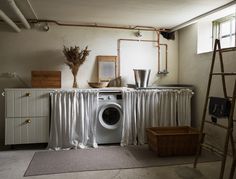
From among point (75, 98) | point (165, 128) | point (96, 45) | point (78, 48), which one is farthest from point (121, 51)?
point (165, 128)

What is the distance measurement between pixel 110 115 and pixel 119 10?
168cm

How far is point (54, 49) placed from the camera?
4.07 m

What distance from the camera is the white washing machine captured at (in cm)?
364

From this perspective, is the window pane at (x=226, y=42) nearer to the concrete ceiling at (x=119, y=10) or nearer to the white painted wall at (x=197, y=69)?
the white painted wall at (x=197, y=69)

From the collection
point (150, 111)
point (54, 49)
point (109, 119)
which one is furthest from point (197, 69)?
point (54, 49)

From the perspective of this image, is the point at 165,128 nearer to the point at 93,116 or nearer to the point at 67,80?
the point at 93,116

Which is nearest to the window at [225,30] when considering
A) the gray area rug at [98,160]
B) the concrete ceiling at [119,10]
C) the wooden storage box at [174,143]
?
the concrete ceiling at [119,10]

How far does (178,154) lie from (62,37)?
278 centimetres

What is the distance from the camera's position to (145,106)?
3.78m

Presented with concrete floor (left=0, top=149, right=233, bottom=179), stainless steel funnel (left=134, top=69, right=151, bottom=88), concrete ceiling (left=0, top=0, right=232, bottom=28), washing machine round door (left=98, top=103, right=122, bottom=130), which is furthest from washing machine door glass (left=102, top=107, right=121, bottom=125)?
concrete ceiling (left=0, top=0, right=232, bottom=28)

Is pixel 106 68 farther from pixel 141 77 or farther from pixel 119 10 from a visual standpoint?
pixel 119 10

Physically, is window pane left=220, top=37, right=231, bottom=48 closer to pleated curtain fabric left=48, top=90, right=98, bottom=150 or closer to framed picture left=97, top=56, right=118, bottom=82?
framed picture left=97, top=56, right=118, bottom=82

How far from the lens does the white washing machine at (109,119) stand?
3639 millimetres

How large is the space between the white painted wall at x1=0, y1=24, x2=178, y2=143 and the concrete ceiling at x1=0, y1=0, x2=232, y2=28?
243mm
